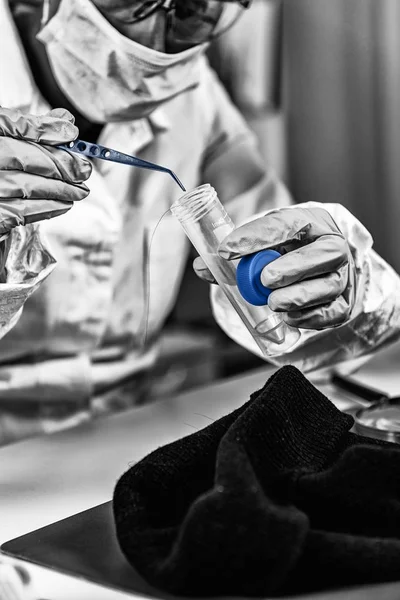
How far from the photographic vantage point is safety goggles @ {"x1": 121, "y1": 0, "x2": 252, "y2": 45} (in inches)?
46.2

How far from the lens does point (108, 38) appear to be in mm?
1189

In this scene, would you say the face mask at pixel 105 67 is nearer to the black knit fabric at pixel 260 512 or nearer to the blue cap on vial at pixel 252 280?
the blue cap on vial at pixel 252 280

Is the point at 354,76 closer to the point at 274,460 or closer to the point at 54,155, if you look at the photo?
the point at 54,155

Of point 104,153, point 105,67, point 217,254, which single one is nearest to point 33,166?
point 104,153

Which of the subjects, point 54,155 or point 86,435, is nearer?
point 54,155

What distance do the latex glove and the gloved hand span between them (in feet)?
0.73

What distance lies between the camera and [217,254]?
96cm

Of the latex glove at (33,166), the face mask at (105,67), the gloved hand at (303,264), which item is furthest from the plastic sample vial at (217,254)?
the face mask at (105,67)

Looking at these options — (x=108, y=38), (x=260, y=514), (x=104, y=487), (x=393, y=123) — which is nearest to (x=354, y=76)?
(x=393, y=123)

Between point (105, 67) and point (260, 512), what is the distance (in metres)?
0.80

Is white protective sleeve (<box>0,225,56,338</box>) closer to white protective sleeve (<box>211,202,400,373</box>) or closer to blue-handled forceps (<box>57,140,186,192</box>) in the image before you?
blue-handled forceps (<box>57,140,186,192</box>)

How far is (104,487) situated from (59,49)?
67 centimetres

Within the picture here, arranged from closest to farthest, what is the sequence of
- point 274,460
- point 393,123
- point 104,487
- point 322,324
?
point 274,460, point 104,487, point 322,324, point 393,123

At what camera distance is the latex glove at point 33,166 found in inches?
36.8
